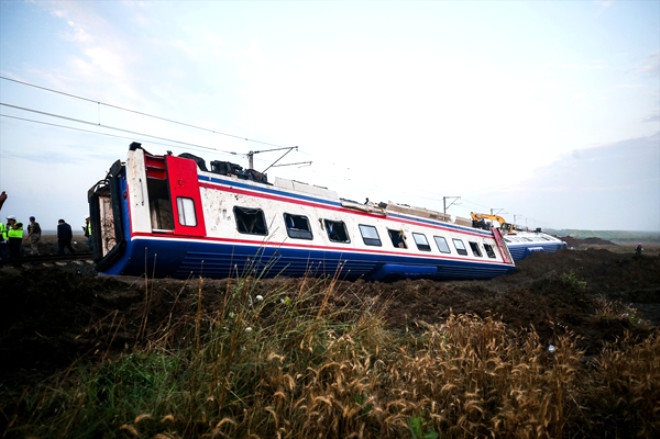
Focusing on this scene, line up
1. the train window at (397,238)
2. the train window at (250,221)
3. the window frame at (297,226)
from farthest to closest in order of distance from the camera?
the train window at (397,238)
the window frame at (297,226)
the train window at (250,221)

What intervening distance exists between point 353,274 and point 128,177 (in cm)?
601

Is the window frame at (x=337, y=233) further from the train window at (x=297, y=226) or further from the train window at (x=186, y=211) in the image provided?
the train window at (x=186, y=211)

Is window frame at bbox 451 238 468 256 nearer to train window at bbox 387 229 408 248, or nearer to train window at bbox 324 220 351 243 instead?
train window at bbox 387 229 408 248

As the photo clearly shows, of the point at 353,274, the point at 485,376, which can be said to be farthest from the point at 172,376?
the point at 353,274

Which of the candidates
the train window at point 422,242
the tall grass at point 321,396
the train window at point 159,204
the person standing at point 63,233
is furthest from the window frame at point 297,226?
the person standing at point 63,233

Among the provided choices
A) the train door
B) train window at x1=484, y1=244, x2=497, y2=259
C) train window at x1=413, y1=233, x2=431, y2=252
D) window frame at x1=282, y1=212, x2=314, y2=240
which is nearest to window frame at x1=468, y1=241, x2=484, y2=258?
train window at x1=484, y1=244, x2=497, y2=259

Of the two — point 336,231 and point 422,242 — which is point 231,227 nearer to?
point 336,231

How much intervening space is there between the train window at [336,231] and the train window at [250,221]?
6.41ft

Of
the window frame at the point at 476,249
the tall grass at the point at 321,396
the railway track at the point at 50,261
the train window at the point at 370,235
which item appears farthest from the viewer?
the window frame at the point at 476,249

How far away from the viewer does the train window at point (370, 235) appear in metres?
10.2

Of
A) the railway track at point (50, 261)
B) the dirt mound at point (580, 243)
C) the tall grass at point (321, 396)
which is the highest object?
the railway track at point (50, 261)

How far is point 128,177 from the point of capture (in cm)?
639

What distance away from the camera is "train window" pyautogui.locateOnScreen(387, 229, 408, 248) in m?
11.2

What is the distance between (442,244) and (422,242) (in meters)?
1.30
